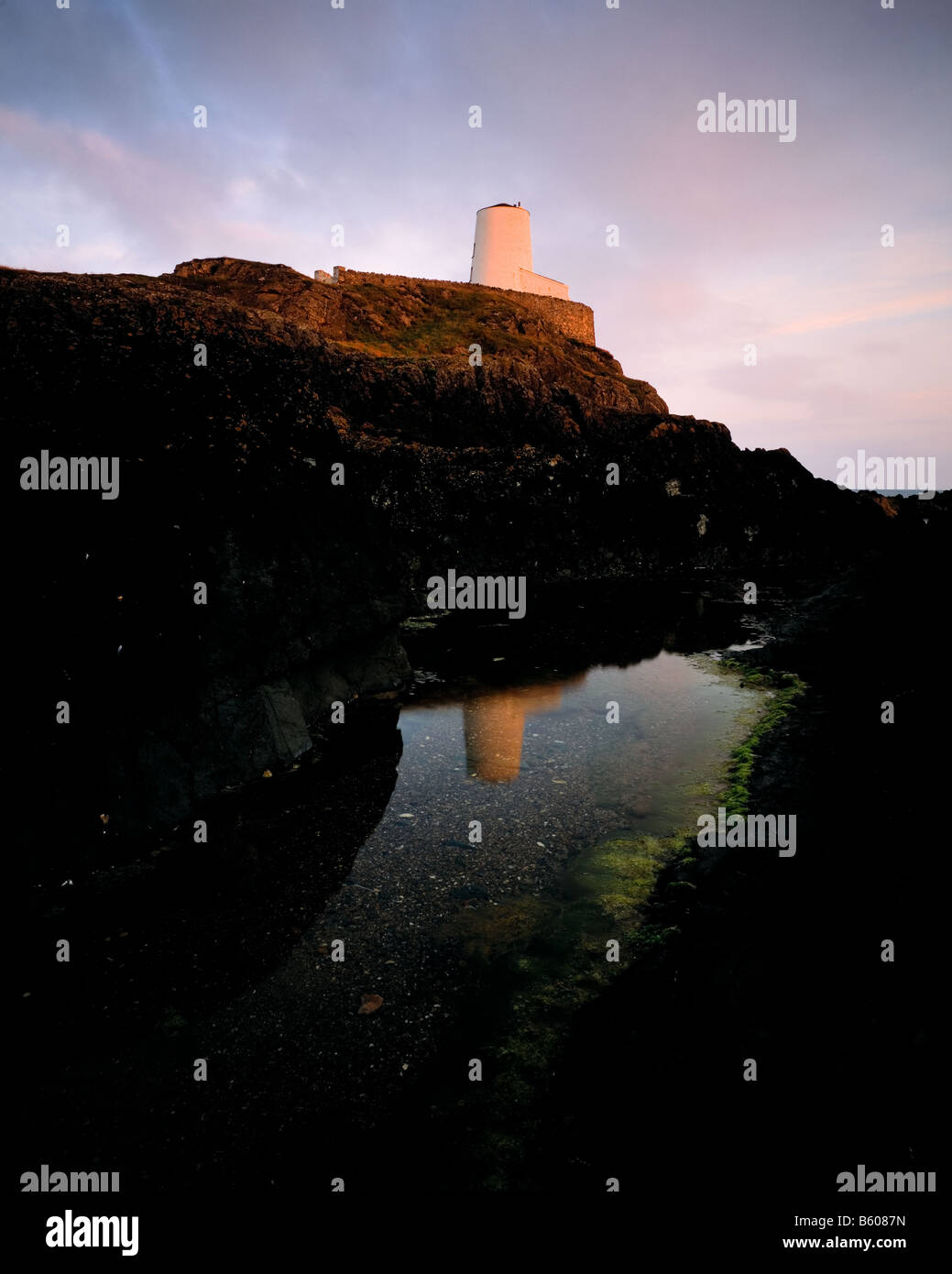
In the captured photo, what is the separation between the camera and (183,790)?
14930 millimetres

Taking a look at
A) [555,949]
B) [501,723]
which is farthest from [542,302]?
[555,949]

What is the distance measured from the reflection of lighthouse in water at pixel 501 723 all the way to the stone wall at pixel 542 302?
7203cm

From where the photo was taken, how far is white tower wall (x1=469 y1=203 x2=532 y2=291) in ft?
332

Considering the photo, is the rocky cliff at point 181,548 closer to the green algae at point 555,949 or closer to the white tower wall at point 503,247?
the green algae at point 555,949

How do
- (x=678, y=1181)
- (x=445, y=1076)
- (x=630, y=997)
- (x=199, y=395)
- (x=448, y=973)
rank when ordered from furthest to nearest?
(x=199, y=395)
(x=448, y=973)
(x=630, y=997)
(x=445, y=1076)
(x=678, y=1181)

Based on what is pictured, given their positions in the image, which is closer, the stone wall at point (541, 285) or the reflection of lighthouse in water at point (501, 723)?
the reflection of lighthouse in water at point (501, 723)

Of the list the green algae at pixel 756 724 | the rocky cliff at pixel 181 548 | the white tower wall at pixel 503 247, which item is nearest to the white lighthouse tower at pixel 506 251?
the white tower wall at pixel 503 247

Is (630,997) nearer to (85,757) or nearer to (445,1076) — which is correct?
(445,1076)

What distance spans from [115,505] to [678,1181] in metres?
16.5

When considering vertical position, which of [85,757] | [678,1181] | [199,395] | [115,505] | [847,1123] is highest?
[199,395]

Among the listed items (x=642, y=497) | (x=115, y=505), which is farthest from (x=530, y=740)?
(x=642, y=497)

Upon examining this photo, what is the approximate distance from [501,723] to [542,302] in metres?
95.9

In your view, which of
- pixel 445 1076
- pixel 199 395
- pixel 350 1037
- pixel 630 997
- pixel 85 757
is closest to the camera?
pixel 445 1076

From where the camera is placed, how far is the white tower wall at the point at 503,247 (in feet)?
332
